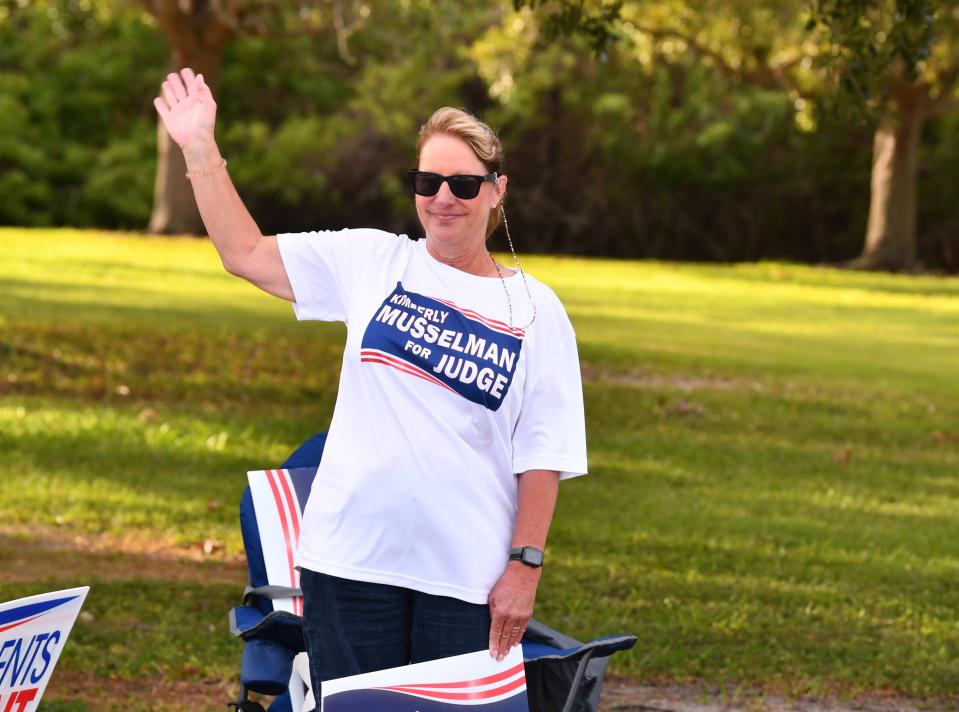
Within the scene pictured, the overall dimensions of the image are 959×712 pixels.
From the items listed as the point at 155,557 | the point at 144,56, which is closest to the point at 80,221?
the point at 144,56

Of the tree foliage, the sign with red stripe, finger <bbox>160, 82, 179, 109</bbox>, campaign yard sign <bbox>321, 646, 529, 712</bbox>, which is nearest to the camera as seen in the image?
campaign yard sign <bbox>321, 646, 529, 712</bbox>

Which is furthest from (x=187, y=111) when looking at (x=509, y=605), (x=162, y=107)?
(x=509, y=605)

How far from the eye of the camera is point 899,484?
35.5 ft

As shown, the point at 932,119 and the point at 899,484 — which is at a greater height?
the point at 932,119

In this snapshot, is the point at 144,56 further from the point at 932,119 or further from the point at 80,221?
the point at 932,119

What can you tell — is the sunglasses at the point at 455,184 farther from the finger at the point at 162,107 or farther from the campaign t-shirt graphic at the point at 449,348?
the finger at the point at 162,107

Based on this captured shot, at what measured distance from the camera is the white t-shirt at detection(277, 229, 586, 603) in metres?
3.39

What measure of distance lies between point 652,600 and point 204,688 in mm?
2435

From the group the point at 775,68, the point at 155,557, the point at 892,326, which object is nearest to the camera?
the point at 155,557

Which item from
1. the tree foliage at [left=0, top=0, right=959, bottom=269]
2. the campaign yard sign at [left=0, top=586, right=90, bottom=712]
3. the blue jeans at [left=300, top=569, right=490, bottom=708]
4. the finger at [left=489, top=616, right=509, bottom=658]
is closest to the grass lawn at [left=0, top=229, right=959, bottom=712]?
the campaign yard sign at [left=0, top=586, right=90, bottom=712]

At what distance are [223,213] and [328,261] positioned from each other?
0.88 ft

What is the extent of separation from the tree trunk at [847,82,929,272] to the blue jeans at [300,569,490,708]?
31.4 metres

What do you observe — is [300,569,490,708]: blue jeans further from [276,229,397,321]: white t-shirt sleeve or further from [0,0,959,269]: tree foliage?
[0,0,959,269]: tree foliage

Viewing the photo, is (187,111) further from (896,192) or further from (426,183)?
(896,192)
